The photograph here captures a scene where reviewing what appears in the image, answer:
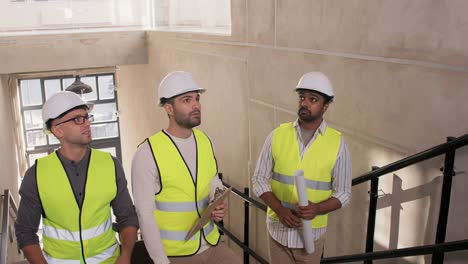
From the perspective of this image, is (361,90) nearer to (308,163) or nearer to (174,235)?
(308,163)

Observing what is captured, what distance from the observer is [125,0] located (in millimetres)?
8281

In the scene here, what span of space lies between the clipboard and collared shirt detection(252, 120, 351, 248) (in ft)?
1.37

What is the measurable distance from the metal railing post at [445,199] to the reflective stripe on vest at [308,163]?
1.78ft

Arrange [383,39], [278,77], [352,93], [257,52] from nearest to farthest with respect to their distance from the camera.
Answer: [383,39] → [352,93] → [278,77] → [257,52]

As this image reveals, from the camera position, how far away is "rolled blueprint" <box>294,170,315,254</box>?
91.7 inches

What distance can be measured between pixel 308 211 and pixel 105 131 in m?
10.0

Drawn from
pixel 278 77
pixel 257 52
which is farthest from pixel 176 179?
pixel 257 52

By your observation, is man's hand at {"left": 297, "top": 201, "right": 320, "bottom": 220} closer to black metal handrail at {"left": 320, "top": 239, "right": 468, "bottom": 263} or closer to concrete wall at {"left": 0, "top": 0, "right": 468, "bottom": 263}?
black metal handrail at {"left": 320, "top": 239, "right": 468, "bottom": 263}

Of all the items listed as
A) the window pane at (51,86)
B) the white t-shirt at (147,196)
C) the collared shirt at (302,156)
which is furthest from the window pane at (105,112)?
the white t-shirt at (147,196)

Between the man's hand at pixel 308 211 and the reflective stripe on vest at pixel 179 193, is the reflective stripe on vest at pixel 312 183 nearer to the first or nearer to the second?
the man's hand at pixel 308 211

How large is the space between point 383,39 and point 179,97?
1239 mm

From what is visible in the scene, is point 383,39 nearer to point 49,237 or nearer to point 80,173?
point 80,173

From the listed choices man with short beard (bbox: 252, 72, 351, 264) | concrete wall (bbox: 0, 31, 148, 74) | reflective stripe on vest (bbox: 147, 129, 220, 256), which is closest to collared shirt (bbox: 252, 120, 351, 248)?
man with short beard (bbox: 252, 72, 351, 264)

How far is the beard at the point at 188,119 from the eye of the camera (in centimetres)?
245
